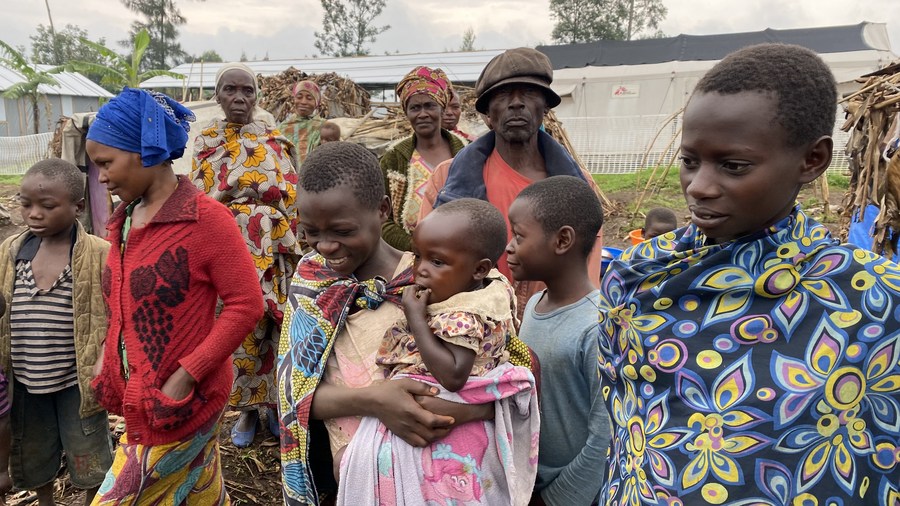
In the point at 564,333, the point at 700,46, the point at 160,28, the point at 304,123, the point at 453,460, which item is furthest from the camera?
the point at 160,28

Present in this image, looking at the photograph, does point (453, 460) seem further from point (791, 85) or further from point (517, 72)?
point (517, 72)

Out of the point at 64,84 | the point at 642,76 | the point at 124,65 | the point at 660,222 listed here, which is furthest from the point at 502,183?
the point at 64,84

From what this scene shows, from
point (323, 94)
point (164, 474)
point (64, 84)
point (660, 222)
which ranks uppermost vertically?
point (64, 84)

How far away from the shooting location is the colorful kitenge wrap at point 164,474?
2.06 metres

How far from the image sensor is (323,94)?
33.0ft

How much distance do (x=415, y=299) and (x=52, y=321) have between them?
2.06 m

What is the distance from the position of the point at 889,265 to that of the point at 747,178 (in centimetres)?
32

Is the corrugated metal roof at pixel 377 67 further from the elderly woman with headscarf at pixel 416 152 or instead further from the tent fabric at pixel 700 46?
the elderly woman with headscarf at pixel 416 152

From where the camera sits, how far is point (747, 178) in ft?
3.51

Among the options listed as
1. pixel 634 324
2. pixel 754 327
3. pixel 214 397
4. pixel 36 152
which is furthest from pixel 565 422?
pixel 36 152

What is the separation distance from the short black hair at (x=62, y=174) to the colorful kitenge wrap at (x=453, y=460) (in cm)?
205

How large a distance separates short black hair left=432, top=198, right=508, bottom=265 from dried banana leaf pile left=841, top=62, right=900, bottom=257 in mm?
2063

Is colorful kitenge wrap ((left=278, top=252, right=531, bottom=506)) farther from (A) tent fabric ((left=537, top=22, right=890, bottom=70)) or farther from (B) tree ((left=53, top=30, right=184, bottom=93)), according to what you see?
(A) tent fabric ((left=537, top=22, right=890, bottom=70))

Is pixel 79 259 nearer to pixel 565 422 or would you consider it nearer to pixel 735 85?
pixel 565 422
